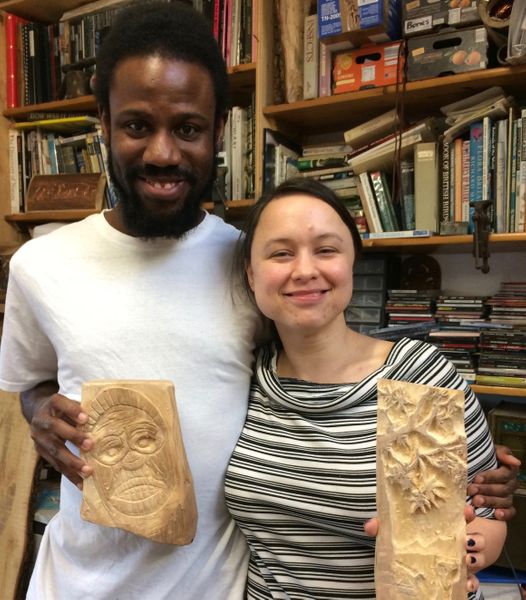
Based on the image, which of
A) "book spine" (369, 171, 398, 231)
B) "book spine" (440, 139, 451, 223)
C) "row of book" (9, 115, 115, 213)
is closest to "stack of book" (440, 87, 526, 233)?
"book spine" (440, 139, 451, 223)

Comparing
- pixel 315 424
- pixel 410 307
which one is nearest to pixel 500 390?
pixel 410 307

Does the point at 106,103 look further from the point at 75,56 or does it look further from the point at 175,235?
the point at 75,56

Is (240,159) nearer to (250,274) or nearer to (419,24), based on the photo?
(419,24)

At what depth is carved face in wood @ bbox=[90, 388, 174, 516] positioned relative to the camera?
977 mm

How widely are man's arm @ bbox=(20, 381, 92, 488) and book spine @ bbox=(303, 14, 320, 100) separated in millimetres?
1404

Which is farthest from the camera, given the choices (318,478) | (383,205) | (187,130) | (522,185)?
(383,205)

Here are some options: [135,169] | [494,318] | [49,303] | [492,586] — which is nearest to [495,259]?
[494,318]

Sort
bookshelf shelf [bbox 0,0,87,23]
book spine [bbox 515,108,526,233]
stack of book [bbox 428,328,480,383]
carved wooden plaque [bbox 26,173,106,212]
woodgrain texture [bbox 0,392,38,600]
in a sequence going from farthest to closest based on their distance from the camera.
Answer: bookshelf shelf [bbox 0,0,87,23] → carved wooden plaque [bbox 26,173,106,212] → woodgrain texture [bbox 0,392,38,600] → stack of book [bbox 428,328,480,383] → book spine [bbox 515,108,526,233]

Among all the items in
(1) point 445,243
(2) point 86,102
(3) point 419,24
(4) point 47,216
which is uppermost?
(3) point 419,24

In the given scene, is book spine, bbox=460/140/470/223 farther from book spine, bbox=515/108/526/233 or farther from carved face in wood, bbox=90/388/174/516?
carved face in wood, bbox=90/388/174/516

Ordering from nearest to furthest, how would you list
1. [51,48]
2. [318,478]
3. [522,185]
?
[318,478], [522,185], [51,48]

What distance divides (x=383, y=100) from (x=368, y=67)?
0.12m

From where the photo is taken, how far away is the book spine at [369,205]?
1.91 m

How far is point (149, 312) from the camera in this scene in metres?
1.08
